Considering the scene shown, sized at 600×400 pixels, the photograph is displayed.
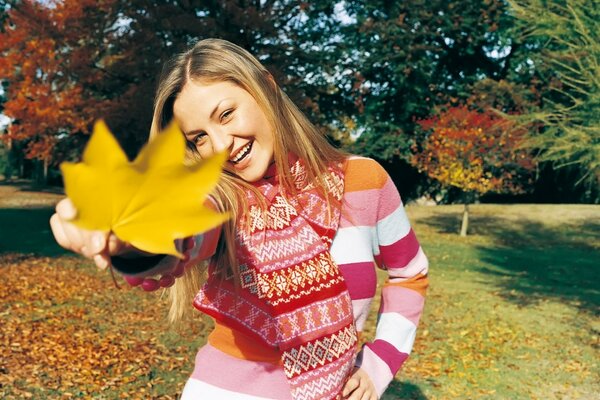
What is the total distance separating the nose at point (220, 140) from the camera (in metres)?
1.71

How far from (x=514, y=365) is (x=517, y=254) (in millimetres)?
11284

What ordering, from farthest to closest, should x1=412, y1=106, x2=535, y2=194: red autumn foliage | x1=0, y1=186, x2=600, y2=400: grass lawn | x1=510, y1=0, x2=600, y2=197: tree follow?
x1=412, y1=106, x2=535, y2=194: red autumn foliage
x1=0, y1=186, x2=600, y2=400: grass lawn
x1=510, y1=0, x2=600, y2=197: tree

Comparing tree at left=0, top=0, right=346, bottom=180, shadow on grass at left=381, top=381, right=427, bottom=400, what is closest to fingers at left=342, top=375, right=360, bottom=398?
shadow on grass at left=381, top=381, right=427, bottom=400

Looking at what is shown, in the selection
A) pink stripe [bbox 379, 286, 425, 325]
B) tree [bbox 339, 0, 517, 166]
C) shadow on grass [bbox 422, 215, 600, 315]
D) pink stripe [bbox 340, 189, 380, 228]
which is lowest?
shadow on grass [bbox 422, 215, 600, 315]

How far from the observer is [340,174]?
1957mm

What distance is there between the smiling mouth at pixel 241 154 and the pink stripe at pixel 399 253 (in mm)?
564

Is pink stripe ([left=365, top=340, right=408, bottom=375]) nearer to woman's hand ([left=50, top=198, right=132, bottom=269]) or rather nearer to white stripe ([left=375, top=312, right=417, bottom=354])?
white stripe ([left=375, top=312, right=417, bottom=354])

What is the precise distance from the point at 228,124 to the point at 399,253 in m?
0.72

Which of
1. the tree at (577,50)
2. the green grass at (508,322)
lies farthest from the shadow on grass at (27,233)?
the tree at (577,50)

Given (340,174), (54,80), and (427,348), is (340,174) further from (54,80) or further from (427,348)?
(54,80)

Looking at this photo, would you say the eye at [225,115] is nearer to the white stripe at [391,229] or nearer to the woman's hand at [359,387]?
the white stripe at [391,229]

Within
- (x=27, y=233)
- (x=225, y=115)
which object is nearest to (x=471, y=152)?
(x=27, y=233)

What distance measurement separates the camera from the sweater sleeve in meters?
1.97

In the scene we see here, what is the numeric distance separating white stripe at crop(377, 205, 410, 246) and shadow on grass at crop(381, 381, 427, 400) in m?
4.36
